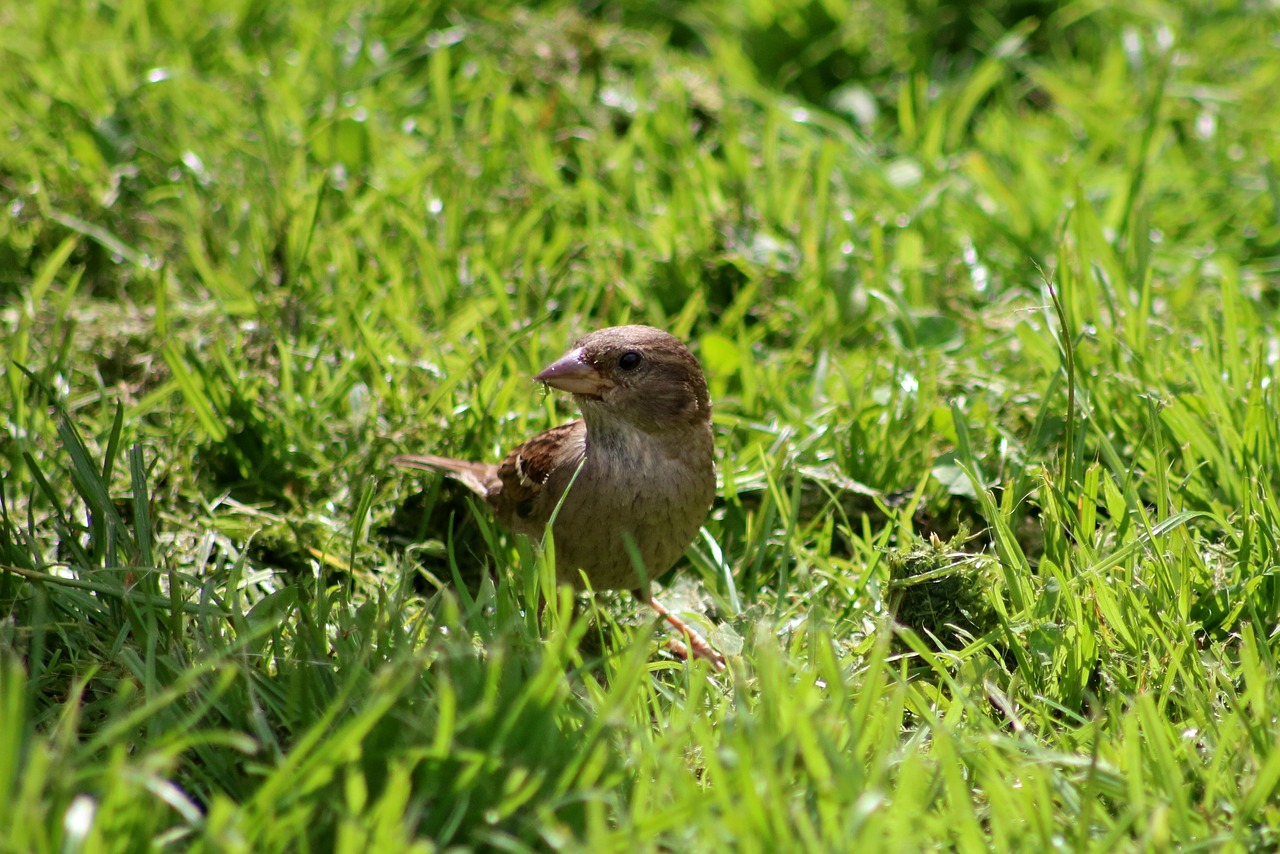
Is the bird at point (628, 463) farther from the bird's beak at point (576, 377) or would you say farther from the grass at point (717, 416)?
the grass at point (717, 416)

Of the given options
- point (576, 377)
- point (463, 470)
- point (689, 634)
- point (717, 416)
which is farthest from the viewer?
point (717, 416)

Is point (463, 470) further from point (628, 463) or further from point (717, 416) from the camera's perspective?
point (717, 416)

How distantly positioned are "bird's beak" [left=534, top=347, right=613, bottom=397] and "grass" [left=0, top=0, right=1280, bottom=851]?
48 centimetres

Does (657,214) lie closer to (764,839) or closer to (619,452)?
(619,452)

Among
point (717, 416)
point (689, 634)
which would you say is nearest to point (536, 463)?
point (689, 634)

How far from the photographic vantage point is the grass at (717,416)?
241 centimetres

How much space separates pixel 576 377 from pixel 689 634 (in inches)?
31.3

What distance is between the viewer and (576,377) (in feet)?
11.7

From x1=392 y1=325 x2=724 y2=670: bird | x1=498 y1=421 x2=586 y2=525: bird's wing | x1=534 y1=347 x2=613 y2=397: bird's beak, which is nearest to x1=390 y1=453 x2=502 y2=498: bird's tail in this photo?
x1=498 y1=421 x2=586 y2=525: bird's wing

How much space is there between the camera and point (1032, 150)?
5691 millimetres

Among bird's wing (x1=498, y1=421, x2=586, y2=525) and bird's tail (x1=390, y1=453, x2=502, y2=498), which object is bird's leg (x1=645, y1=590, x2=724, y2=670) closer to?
bird's wing (x1=498, y1=421, x2=586, y2=525)

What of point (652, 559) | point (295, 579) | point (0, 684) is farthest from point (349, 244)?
point (0, 684)

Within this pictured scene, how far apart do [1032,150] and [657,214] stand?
1.70 meters

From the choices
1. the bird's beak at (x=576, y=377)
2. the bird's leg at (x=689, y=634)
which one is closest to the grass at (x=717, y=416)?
the bird's leg at (x=689, y=634)
